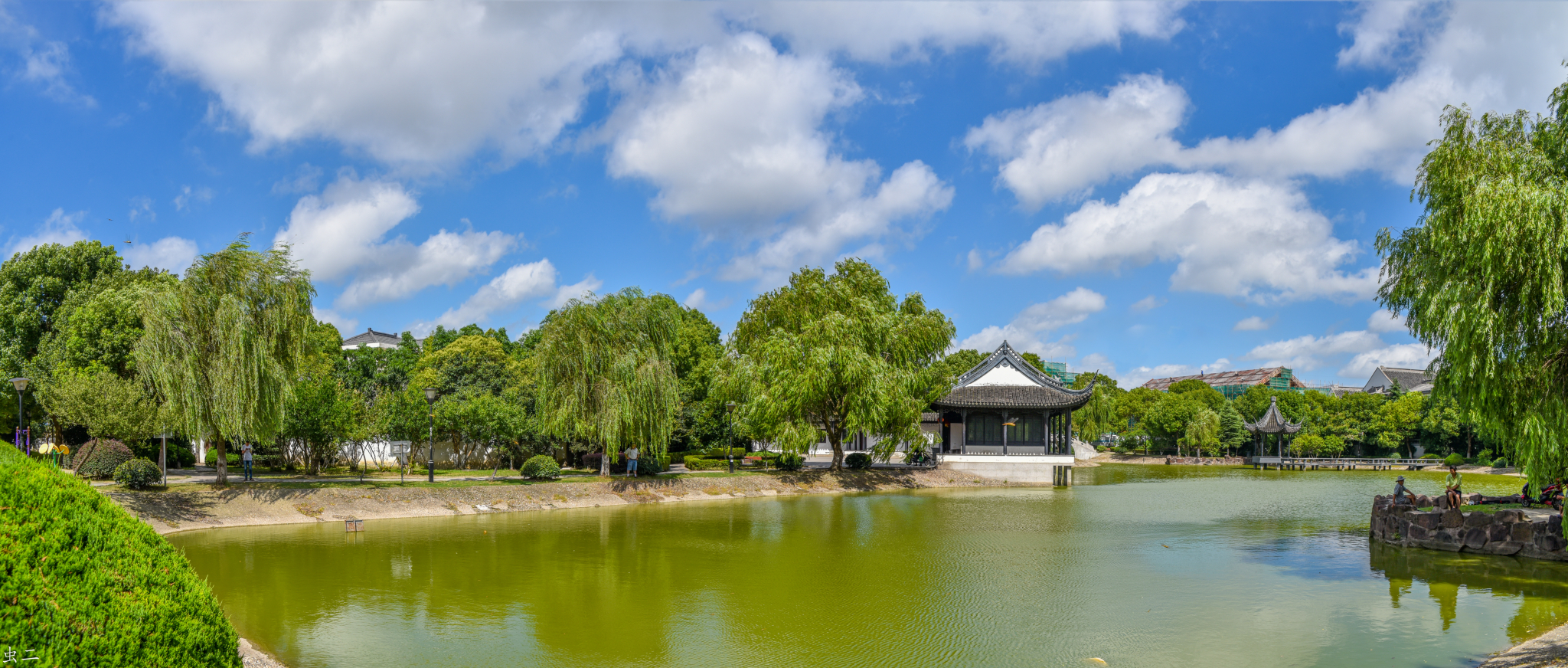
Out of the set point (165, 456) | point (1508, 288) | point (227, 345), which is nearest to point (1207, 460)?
point (1508, 288)

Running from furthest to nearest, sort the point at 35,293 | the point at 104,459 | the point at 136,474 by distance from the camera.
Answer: the point at 35,293 → the point at 104,459 → the point at 136,474

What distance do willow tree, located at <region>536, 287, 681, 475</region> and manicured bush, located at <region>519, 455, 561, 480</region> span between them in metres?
1.01

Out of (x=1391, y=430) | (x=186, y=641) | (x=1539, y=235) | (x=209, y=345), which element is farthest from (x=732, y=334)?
(x=1391, y=430)

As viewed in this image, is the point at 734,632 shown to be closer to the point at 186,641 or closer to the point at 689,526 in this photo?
the point at 186,641

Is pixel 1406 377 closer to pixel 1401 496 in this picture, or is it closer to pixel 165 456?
pixel 1401 496

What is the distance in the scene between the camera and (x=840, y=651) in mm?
9570

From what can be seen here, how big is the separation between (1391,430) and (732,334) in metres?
45.9

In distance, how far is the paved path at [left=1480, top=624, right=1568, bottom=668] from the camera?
8.52 metres

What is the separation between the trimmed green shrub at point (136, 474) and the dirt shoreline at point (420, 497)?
40cm

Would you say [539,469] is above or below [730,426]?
below

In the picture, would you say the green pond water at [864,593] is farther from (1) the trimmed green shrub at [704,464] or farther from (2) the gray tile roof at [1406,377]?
(2) the gray tile roof at [1406,377]

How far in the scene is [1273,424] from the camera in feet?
180

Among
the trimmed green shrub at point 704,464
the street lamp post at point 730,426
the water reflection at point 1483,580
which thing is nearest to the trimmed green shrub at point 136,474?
the street lamp post at point 730,426

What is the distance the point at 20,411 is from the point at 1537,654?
29.5 m
